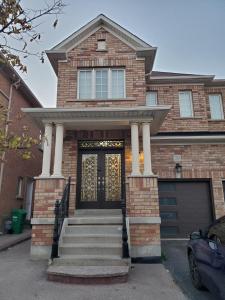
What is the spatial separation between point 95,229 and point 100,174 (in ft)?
6.70

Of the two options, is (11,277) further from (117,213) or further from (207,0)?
(207,0)

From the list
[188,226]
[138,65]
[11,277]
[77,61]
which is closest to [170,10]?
[138,65]

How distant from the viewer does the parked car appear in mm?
2998

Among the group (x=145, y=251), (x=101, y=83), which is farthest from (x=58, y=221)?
(x=101, y=83)

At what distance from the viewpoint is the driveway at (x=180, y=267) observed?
12.8 feet

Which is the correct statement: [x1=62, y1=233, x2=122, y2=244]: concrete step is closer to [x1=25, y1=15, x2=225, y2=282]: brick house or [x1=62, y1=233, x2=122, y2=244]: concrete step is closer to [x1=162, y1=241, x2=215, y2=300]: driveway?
[x1=25, y1=15, x2=225, y2=282]: brick house

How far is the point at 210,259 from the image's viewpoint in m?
3.37

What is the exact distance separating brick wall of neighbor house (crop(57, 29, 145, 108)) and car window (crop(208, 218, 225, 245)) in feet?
15.5

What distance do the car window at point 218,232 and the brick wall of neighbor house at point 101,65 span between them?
4.74m

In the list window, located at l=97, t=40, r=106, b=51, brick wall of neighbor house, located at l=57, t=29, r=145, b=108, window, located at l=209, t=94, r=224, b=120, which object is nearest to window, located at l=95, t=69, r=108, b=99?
brick wall of neighbor house, located at l=57, t=29, r=145, b=108

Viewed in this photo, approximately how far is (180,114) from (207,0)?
406 cm

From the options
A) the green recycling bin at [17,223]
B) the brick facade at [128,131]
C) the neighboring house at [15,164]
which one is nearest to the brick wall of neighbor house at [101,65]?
the brick facade at [128,131]

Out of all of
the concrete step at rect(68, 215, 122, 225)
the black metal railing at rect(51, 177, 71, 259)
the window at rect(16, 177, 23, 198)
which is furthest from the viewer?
the window at rect(16, 177, 23, 198)

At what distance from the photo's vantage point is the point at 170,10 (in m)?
7.29
